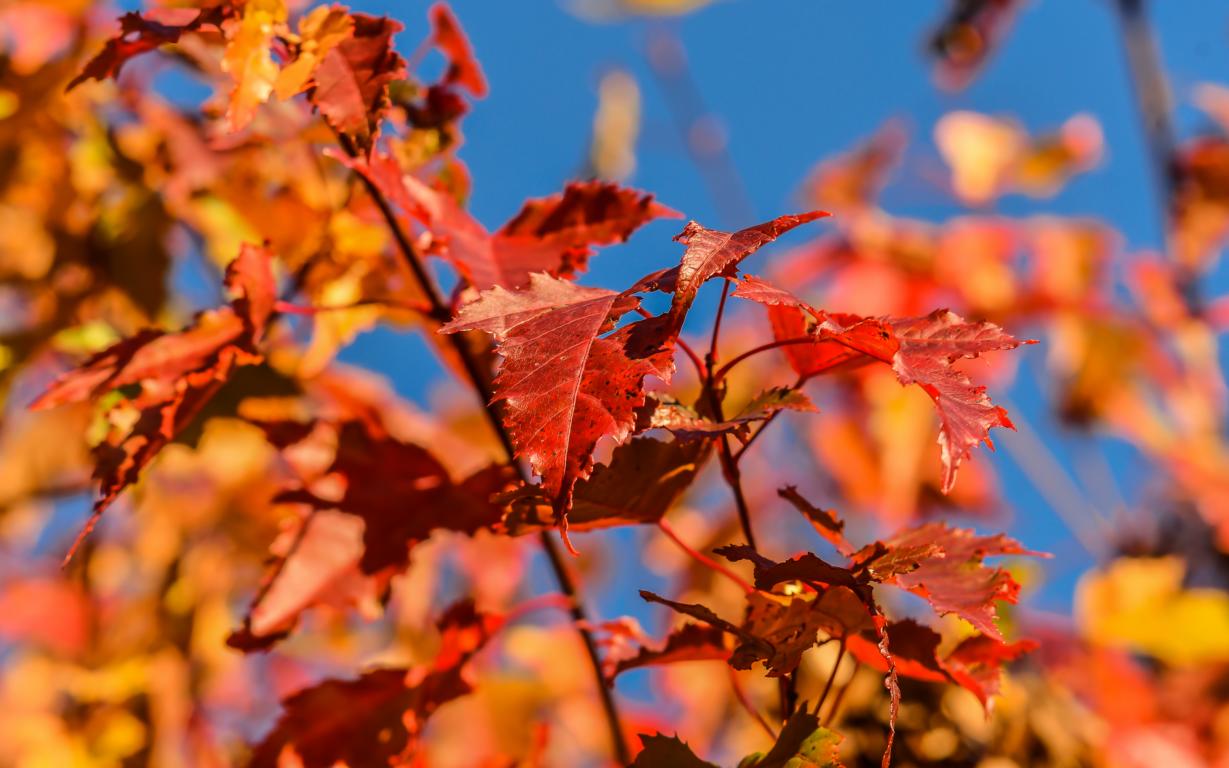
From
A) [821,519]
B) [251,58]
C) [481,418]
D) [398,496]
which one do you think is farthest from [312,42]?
[481,418]

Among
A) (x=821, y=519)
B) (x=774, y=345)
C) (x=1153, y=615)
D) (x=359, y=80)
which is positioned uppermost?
(x=359, y=80)

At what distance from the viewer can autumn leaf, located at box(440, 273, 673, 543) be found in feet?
1.58

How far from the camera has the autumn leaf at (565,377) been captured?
48cm

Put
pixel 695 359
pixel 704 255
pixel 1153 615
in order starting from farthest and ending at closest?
pixel 1153 615 → pixel 695 359 → pixel 704 255

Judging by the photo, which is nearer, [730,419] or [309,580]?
[730,419]

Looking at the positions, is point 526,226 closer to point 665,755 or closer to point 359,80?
point 359,80

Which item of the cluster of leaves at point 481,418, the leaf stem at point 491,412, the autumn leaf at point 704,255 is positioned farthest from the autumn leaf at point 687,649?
the autumn leaf at point 704,255

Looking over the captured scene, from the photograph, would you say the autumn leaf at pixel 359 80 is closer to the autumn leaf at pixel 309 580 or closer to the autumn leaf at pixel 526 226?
the autumn leaf at pixel 526 226

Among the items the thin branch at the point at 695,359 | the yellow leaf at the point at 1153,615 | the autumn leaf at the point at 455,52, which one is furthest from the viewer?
the yellow leaf at the point at 1153,615

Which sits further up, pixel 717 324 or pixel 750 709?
pixel 717 324

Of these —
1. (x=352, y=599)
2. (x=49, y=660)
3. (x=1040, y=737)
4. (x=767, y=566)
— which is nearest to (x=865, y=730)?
(x=1040, y=737)

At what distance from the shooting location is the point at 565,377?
50cm

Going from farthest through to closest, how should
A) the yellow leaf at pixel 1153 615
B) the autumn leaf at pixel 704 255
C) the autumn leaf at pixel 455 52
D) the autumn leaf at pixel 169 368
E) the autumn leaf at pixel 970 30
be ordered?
the autumn leaf at pixel 970 30 → the yellow leaf at pixel 1153 615 → the autumn leaf at pixel 455 52 → the autumn leaf at pixel 169 368 → the autumn leaf at pixel 704 255

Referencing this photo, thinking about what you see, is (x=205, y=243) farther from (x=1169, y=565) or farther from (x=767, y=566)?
(x=1169, y=565)
